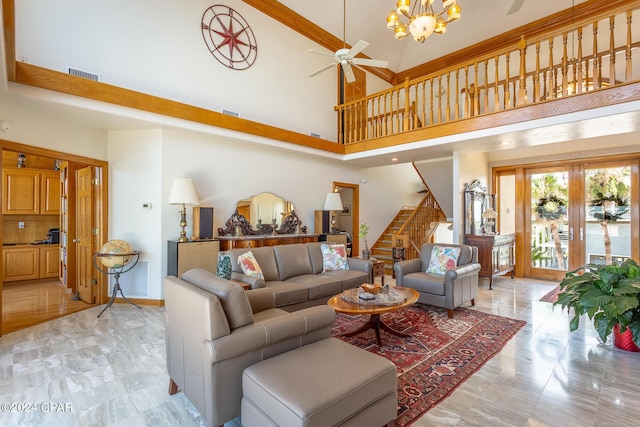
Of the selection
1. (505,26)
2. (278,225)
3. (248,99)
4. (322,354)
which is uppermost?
(505,26)

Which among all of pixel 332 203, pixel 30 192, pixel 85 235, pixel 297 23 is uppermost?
pixel 297 23

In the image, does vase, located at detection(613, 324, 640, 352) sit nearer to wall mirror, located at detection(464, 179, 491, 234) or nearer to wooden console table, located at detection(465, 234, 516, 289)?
wooden console table, located at detection(465, 234, 516, 289)

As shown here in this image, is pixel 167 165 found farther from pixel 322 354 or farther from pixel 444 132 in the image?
pixel 444 132

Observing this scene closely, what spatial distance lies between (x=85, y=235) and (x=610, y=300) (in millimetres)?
6685

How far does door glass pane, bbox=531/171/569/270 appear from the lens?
20.2ft

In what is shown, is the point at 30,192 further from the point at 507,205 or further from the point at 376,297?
the point at 507,205

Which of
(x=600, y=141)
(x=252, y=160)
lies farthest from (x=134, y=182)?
(x=600, y=141)

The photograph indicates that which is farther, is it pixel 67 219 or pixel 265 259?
pixel 67 219

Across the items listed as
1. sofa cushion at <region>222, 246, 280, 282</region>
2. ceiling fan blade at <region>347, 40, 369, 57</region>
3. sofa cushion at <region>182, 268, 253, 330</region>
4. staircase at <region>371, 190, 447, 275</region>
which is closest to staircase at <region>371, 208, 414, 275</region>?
staircase at <region>371, 190, 447, 275</region>

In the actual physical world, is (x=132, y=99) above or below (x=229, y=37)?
below

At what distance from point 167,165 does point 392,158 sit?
14.4 ft

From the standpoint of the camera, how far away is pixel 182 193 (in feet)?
14.8

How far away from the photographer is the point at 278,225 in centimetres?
613

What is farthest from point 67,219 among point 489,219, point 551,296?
point 551,296
